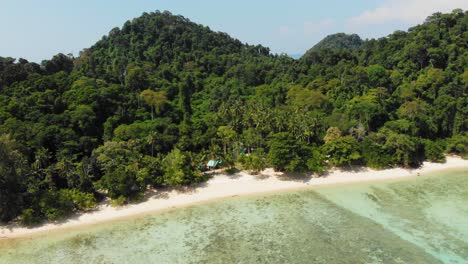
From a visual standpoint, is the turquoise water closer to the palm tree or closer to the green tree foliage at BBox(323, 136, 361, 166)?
the green tree foliage at BBox(323, 136, 361, 166)

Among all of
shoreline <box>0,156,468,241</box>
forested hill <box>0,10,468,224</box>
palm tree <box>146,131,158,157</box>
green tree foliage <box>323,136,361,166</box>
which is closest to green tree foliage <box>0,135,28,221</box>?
forested hill <box>0,10,468,224</box>

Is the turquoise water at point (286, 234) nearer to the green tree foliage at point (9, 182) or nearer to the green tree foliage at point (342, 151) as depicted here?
the green tree foliage at point (9, 182)

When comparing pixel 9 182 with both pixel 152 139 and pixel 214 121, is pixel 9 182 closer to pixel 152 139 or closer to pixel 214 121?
pixel 152 139

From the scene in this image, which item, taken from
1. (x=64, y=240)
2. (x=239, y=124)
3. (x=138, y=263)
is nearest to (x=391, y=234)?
(x=138, y=263)

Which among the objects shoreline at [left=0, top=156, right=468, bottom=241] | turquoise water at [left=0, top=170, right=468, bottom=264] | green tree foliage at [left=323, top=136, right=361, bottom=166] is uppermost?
green tree foliage at [left=323, top=136, right=361, bottom=166]

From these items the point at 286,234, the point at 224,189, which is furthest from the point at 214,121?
the point at 286,234

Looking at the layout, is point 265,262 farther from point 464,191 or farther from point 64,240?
point 464,191

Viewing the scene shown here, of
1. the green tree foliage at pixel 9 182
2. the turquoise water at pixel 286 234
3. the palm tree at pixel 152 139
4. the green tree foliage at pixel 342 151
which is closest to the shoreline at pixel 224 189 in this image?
the turquoise water at pixel 286 234
